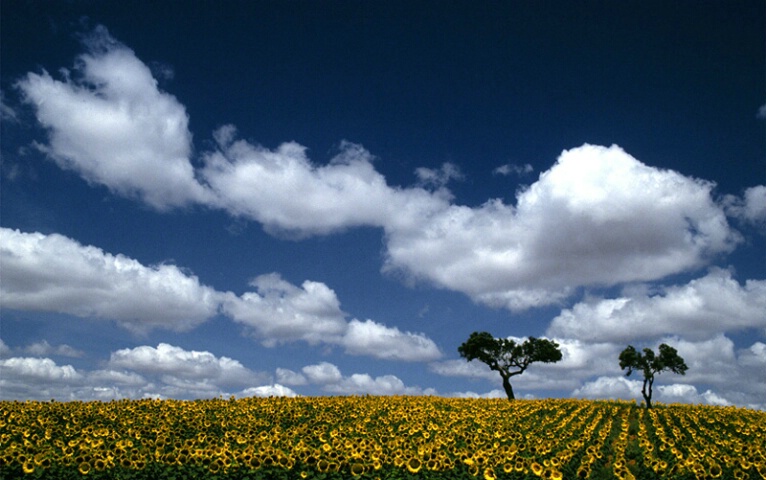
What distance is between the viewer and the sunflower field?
14117 millimetres

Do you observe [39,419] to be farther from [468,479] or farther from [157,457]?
[468,479]

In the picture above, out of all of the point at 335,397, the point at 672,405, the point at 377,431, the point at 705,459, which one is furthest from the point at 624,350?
the point at 377,431

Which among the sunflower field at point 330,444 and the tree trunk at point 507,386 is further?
the tree trunk at point 507,386

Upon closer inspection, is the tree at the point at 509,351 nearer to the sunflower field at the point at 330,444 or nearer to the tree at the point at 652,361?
the tree at the point at 652,361

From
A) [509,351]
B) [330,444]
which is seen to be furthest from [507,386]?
[330,444]

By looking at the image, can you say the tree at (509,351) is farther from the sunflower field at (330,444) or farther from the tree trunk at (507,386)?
the sunflower field at (330,444)

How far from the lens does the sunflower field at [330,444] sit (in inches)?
556

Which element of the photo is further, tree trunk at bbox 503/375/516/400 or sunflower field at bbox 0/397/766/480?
tree trunk at bbox 503/375/516/400

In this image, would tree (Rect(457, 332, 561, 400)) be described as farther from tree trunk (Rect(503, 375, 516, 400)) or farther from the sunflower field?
the sunflower field

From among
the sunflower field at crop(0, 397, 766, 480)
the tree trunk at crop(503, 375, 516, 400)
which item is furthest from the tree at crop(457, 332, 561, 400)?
the sunflower field at crop(0, 397, 766, 480)

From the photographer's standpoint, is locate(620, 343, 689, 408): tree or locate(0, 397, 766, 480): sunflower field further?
locate(620, 343, 689, 408): tree

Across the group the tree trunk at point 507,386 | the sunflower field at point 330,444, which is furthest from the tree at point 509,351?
the sunflower field at point 330,444

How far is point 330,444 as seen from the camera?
17344 millimetres

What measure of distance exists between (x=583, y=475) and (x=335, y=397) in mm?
19246
